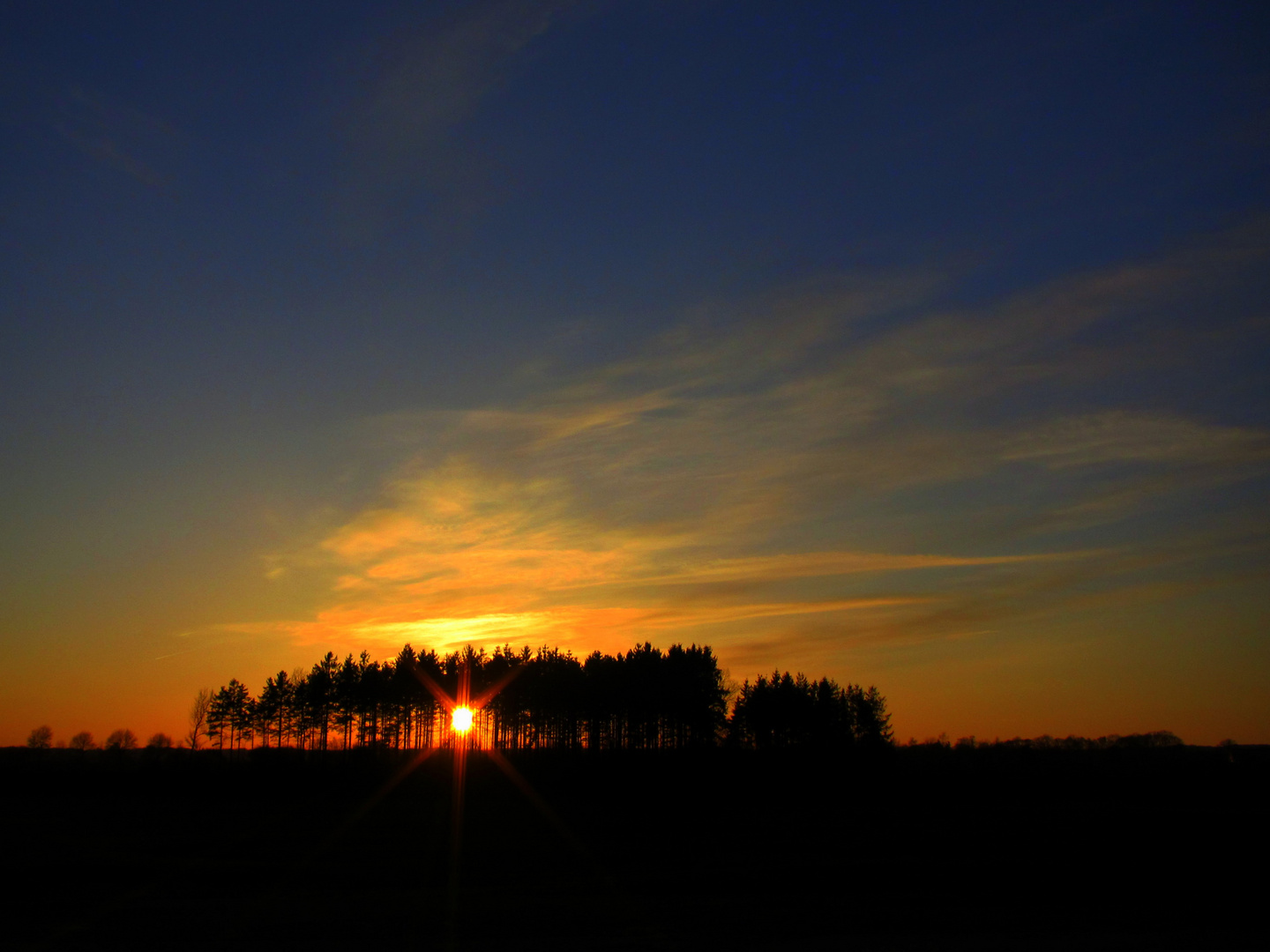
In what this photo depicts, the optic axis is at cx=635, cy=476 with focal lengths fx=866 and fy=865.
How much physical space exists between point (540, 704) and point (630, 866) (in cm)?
6797

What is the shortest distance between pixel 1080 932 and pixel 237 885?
25.1 metres

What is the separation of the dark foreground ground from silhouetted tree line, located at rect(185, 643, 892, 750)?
25621mm

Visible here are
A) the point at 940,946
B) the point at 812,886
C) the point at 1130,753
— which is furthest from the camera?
the point at 1130,753

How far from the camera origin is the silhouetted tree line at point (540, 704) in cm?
9712

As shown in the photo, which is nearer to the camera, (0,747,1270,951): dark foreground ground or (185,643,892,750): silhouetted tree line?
(0,747,1270,951): dark foreground ground

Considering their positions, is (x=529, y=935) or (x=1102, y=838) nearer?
(x=529, y=935)

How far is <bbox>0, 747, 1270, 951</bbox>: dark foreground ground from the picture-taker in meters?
21.5

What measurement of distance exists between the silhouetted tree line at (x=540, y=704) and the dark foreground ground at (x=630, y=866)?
84.1 ft

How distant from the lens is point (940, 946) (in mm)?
19766

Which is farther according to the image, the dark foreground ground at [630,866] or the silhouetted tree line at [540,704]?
the silhouetted tree line at [540,704]

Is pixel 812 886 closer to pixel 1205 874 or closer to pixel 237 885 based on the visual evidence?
pixel 1205 874

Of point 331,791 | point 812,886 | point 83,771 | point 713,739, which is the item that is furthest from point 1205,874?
point 83,771

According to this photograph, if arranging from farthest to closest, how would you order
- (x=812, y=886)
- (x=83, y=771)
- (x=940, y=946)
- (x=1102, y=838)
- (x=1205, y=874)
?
1. (x=83, y=771)
2. (x=1102, y=838)
3. (x=1205, y=874)
4. (x=812, y=886)
5. (x=940, y=946)

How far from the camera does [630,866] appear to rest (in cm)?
3234
